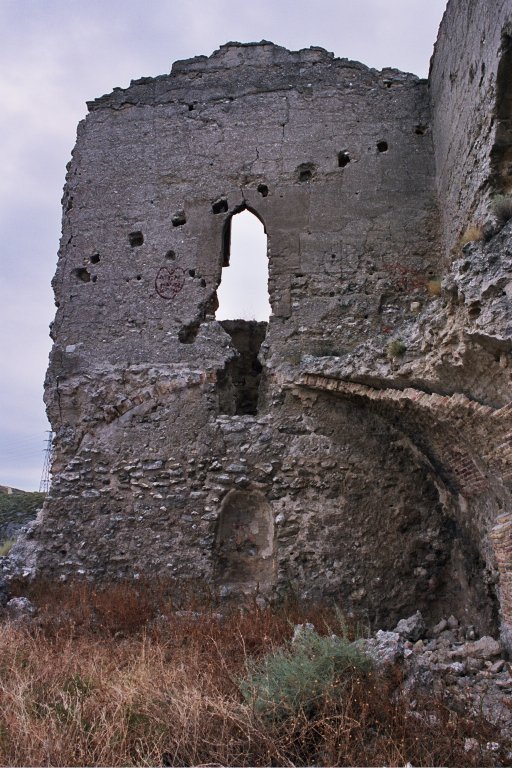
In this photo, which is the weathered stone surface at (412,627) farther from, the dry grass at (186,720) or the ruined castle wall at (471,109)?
the ruined castle wall at (471,109)

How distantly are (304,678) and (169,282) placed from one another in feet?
19.1

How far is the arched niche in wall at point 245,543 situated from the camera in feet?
24.9

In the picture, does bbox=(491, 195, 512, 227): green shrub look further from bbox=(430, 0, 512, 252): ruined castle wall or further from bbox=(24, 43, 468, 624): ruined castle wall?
bbox=(24, 43, 468, 624): ruined castle wall

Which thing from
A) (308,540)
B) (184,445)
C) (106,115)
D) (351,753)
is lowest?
(351,753)

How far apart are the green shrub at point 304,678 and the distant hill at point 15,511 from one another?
27.6 ft

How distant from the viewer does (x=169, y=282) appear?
884cm

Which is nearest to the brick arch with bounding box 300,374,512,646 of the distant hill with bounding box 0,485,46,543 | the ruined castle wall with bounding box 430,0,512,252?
the ruined castle wall with bounding box 430,0,512,252

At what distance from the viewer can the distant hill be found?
12366 mm

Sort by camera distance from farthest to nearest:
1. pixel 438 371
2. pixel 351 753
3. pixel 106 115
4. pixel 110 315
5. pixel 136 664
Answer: pixel 106 115
pixel 110 315
pixel 438 371
pixel 136 664
pixel 351 753

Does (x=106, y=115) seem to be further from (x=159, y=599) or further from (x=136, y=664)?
(x=136, y=664)

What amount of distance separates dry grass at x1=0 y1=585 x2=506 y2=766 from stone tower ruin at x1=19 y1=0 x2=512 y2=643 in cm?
208

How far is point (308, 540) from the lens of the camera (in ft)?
24.5

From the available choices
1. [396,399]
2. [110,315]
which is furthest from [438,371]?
[110,315]

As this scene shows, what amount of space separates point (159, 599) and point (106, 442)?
2.10 meters
